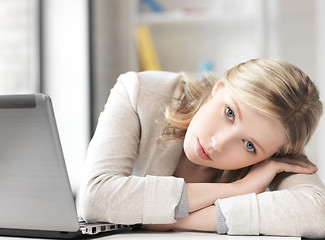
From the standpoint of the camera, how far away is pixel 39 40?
2807 mm

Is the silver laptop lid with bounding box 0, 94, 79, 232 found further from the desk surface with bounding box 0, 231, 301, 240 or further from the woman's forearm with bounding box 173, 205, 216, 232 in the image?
the woman's forearm with bounding box 173, 205, 216, 232

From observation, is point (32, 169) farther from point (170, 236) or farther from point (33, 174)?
point (170, 236)

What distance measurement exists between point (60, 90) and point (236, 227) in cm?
200

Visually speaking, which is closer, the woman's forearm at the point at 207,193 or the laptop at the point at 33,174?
the laptop at the point at 33,174

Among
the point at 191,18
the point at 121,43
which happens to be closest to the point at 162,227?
the point at 191,18

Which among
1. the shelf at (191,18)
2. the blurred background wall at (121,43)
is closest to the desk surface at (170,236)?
the blurred background wall at (121,43)

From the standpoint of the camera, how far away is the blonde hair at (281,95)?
1.07 m

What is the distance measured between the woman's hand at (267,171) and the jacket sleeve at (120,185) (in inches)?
6.5

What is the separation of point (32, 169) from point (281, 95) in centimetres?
51

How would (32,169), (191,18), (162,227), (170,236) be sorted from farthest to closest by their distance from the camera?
(191,18), (162,227), (170,236), (32,169)

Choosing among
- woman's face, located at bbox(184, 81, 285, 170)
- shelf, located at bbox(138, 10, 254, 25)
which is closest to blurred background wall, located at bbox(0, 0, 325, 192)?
shelf, located at bbox(138, 10, 254, 25)

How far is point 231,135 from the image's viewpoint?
1.10 metres

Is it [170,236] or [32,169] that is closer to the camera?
[32,169]

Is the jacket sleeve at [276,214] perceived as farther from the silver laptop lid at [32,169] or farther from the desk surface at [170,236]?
the silver laptop lid at [32,169]
